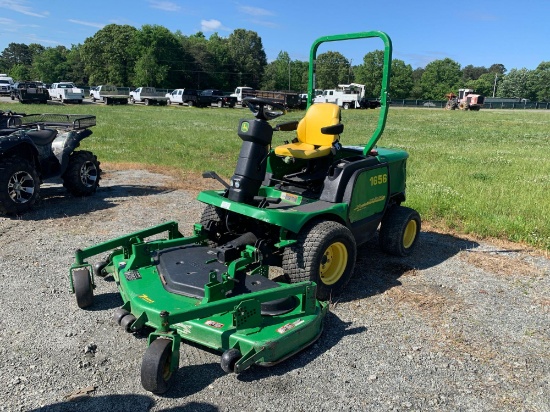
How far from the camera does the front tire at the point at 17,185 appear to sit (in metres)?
6.97

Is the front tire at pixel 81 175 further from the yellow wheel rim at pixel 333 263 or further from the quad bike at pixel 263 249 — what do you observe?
the yellow wheel rim at pixel 333 263

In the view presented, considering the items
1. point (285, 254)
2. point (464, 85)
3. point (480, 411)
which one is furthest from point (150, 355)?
point (464, 85)

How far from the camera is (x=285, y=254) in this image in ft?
14.1

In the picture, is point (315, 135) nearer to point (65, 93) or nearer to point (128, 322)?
point (128, 322)

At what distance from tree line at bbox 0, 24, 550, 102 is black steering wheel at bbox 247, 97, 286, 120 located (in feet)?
169

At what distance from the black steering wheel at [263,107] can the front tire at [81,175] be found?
4.97 m

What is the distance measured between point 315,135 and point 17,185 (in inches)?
195

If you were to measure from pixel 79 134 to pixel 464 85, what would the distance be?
10754 cm

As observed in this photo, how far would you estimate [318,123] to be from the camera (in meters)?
5.18

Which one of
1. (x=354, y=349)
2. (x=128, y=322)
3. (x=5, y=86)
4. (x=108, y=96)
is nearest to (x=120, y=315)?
(x=128, y=322)

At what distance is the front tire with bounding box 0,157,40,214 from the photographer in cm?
697

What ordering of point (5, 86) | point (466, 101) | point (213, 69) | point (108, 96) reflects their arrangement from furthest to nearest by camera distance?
1. point (213, 69)
2. point (466, 101)
3. point (5, 86)
4. point (108, 96)

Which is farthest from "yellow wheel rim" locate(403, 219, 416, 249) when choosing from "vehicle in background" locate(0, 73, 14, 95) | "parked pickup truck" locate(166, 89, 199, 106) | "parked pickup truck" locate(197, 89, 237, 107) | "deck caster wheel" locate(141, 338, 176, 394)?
"vehicle in background" locate(0, 73, 14, 95)

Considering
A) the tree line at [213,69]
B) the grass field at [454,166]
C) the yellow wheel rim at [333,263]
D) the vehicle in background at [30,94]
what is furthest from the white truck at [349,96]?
the yellow wheel rim at [333,263]
